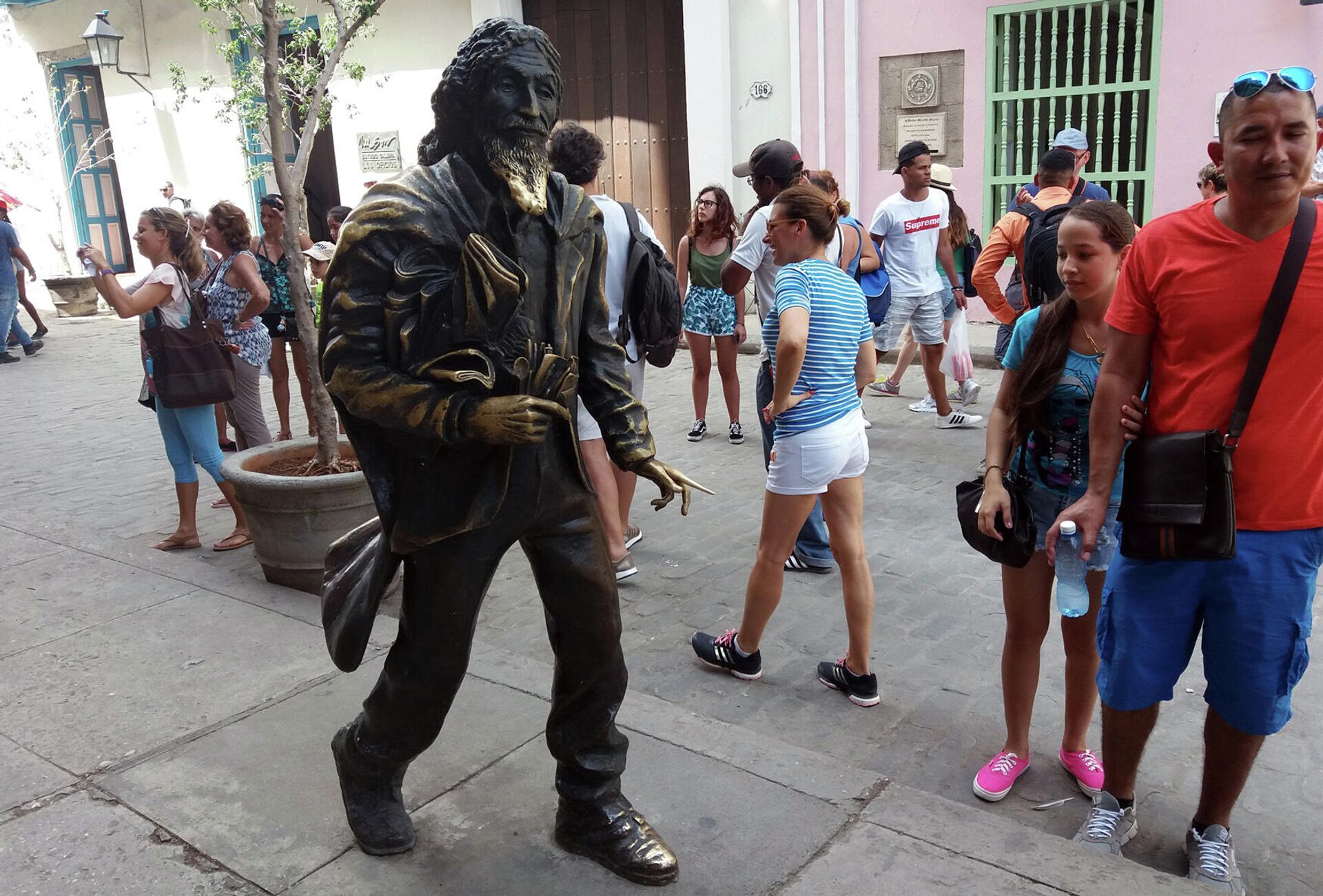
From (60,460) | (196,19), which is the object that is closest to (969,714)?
(60,460)

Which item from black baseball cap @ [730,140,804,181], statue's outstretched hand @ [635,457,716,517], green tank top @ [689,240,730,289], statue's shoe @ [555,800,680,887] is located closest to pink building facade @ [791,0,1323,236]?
green tank top @ [689,240,730,289]

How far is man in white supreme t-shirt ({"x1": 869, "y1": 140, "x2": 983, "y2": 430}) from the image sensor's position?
25.4ft

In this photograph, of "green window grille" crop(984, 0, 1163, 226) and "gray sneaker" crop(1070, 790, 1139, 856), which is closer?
"gray sneaker" crop(1070, 790, 1139, 856)

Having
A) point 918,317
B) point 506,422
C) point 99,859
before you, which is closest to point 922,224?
point 918,317

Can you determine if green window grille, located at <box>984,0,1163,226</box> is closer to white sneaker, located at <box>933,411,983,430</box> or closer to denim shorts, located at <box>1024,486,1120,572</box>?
white sneaker, located at <box>933,411,983,430</box>

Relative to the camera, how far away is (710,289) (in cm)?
750

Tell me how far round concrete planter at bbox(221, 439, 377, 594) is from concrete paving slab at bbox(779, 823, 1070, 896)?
107 inches

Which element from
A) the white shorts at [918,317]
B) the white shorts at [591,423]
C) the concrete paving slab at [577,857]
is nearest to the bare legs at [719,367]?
the white shorts at [918,317]

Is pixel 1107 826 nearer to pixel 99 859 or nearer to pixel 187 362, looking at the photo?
pixel 99 859

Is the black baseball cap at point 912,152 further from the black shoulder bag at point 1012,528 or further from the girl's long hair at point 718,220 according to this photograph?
the black shoulder bag at point 1012,528

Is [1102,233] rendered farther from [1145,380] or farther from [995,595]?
[995,595]

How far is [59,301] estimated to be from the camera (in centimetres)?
1762

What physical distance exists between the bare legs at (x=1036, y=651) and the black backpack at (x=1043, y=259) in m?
1.59

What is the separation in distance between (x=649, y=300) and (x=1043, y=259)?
1.69 m
